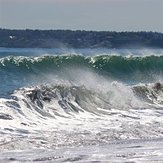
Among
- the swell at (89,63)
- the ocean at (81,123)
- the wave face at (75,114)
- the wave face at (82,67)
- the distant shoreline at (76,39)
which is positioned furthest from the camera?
the distant shoreline at (76,39)

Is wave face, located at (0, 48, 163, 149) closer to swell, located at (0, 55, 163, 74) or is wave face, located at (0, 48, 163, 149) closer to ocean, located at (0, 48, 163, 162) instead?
ocean, located at (0, 48, 163, 162)

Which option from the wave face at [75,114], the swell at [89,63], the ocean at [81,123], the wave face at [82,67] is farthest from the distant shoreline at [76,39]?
the ocean at [81,123]

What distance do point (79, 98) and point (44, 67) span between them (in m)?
13.4

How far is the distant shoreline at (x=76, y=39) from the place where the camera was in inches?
2677

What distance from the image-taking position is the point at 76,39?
7012 cm

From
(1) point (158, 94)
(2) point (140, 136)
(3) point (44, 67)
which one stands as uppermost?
(3) point (44, 67)

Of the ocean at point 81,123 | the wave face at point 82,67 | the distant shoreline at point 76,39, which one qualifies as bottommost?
the ocean at point 81,123

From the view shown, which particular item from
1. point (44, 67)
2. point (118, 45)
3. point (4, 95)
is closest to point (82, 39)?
point (118, 45)

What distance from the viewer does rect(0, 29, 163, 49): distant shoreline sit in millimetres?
68000

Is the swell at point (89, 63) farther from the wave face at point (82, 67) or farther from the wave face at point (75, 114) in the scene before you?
the wave face at point (75, 114)

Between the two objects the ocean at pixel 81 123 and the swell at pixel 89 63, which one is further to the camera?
the swell at pixel 89 63

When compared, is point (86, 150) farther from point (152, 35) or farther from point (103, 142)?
point (152, 35)

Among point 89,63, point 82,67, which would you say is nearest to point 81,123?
point 82,67

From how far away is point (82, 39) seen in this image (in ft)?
243
